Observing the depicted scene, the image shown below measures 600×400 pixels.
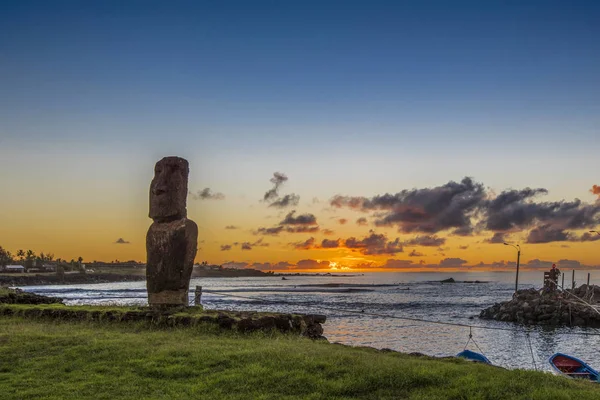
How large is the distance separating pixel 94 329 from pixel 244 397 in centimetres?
749

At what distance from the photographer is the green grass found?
27.0 ft

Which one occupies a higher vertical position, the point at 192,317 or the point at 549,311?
the point at 192,317

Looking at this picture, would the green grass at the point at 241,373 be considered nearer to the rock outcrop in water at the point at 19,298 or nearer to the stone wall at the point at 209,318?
the stone wall at the point at 209,318

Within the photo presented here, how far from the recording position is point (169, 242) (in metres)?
15.7

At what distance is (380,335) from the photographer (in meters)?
29.8

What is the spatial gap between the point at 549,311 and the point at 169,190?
3518 cm

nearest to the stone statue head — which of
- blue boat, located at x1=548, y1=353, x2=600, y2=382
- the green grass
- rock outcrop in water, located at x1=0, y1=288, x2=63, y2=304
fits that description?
the green grass

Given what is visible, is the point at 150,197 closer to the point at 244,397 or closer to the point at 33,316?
the point at 33,316

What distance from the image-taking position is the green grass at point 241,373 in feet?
27.0

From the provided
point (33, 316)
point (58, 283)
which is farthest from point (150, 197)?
point (58, 283)

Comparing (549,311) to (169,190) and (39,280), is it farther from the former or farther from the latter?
(39,280)

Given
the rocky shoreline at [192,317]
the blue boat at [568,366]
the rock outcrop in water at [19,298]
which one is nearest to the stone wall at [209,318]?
the rocky shoreline at [192,317]

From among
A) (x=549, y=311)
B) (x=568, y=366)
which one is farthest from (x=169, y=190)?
(x=549, y=311)

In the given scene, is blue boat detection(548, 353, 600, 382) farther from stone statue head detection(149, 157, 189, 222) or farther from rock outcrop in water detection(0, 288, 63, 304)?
rock outcrop in water detection(0, 288, 63, 304)
